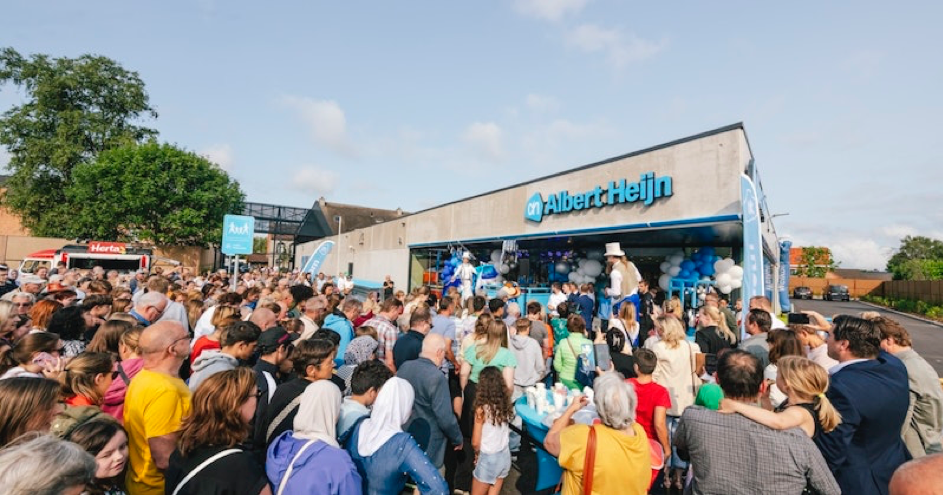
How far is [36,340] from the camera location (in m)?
2.99

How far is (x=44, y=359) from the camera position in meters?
2.97

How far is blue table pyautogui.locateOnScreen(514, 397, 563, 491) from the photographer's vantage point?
393 centimetres

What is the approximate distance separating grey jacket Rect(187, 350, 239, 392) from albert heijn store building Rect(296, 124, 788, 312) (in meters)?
8.94

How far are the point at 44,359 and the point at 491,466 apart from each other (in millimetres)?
3433

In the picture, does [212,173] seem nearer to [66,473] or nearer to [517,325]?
[517,325]

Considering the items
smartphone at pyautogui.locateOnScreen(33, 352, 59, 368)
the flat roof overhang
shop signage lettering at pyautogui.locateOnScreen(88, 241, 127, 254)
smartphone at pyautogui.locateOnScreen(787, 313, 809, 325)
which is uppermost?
the flat roof overhang

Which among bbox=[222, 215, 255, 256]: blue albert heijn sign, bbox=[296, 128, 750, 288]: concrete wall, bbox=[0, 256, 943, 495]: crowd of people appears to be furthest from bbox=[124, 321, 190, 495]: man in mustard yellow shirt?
bbox=[296, 128, 750, 288]: concrete wall

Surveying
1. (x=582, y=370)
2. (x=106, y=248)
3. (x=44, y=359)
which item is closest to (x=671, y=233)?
(x=582, y=370)

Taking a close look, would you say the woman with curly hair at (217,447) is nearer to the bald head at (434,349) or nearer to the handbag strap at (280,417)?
the handbag strap at (280,417)

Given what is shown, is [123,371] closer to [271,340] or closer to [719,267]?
[271,340]

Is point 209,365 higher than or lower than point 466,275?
lower

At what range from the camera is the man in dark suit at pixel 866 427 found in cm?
265

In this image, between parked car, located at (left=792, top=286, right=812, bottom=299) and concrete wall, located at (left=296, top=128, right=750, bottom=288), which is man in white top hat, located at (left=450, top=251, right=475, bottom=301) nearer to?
concrete wall, located at (left=296, top=128, right=750, bottom=288)

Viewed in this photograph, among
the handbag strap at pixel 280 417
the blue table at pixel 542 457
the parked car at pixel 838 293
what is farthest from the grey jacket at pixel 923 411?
the parked car at pixel 838 293
